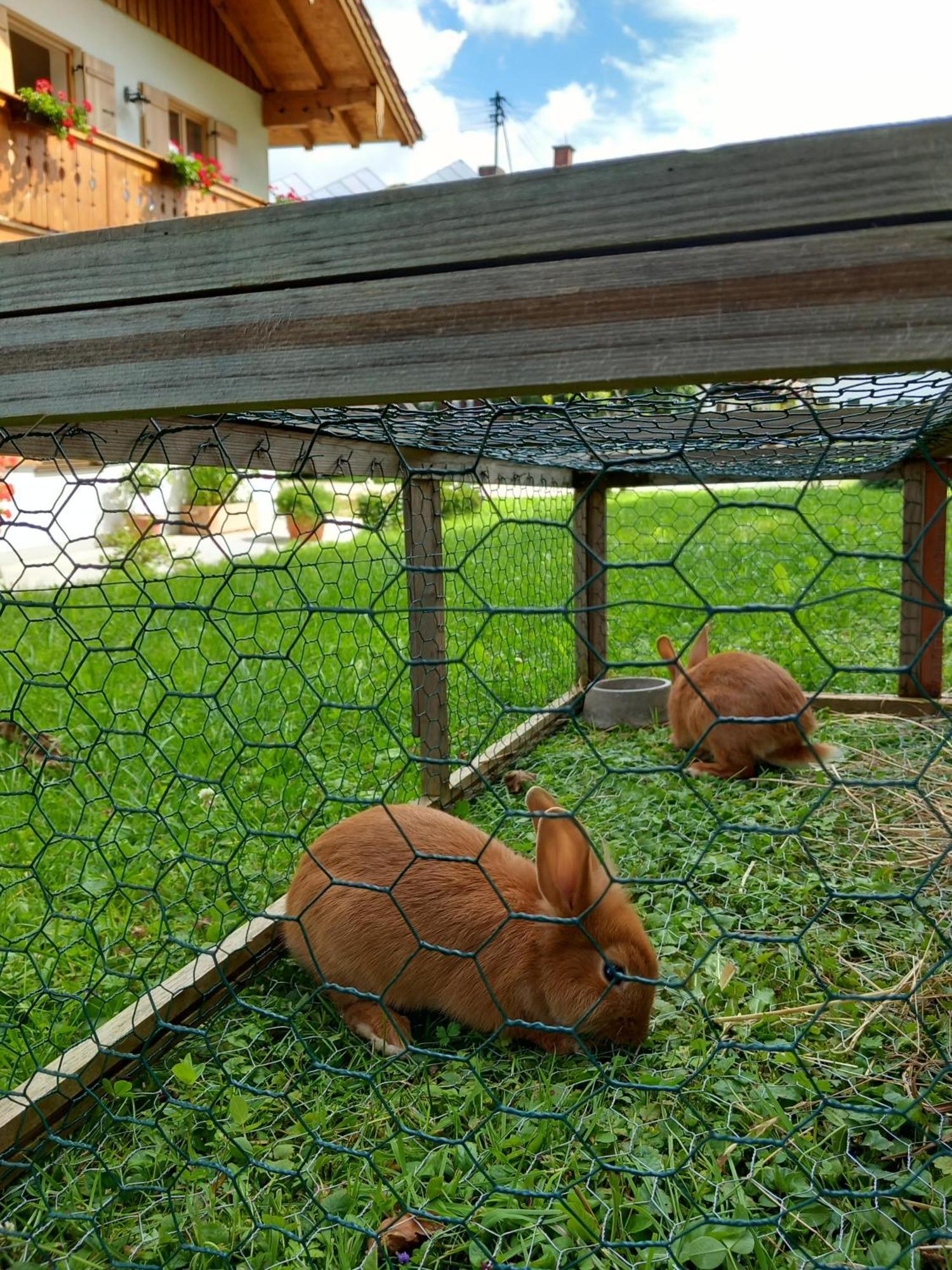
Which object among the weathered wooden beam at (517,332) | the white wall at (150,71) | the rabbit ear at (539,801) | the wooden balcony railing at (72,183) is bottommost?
the rabbit ear at (539,801)

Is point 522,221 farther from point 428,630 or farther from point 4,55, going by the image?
A: point 4,55

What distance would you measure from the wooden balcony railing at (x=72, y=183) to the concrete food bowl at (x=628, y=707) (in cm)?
586

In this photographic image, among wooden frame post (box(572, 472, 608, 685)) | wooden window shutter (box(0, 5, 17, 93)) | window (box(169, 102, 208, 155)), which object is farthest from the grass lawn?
window (box(169, 102, 208, 155))

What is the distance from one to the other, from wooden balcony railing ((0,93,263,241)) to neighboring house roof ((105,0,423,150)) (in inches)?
69.3

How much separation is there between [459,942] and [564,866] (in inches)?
13.7

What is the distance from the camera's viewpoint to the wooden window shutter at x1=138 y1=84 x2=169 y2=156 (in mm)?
9758

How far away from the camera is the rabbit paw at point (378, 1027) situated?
1654 millimetres

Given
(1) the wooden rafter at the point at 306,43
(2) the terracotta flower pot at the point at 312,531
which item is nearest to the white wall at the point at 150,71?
(1) the wooden rafter at the point at 306,43

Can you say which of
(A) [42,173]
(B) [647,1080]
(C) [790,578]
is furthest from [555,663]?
(A) [42,173]

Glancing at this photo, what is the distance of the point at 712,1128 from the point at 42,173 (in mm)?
9213

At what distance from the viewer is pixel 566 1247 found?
1251 millimetres

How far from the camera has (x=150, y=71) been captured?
990 centimetres

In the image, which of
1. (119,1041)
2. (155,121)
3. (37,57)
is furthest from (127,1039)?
(37,57)

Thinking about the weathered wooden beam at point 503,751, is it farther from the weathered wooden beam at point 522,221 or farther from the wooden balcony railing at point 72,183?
the wooden balcony railing at point 72,183
